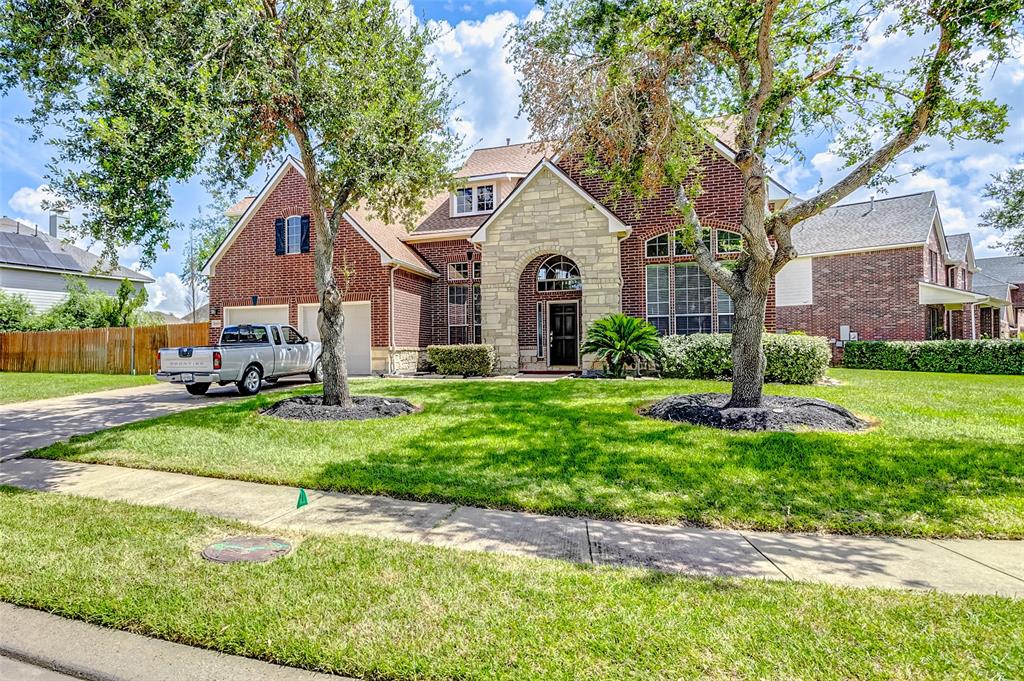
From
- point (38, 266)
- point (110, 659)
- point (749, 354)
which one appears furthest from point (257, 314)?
point (38, 266)

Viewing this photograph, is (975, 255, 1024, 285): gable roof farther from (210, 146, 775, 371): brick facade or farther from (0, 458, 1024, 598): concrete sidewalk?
(0, 458, 1024, 598): concrete sidewalk

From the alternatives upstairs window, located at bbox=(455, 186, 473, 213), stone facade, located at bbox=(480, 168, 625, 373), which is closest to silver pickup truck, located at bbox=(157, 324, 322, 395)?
stone facade, located at bbox=(480, 168, 625, 373)

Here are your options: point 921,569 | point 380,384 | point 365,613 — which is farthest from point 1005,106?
point 380,384

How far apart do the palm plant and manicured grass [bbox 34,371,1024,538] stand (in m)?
4.64

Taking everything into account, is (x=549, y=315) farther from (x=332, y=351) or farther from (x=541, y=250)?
(x=332, y=351)

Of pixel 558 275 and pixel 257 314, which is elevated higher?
pixel 558 275

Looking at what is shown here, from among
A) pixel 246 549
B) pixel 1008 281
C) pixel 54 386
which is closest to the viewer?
pixel 246 549

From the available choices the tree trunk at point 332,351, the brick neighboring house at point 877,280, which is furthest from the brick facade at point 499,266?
the brick neighboring house at point 877,280

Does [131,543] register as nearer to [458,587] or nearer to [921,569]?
[458,587]

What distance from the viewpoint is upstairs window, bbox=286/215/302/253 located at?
18.3 meters

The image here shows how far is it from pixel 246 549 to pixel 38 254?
3692cm

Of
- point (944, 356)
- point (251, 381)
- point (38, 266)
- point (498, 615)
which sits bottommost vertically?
point (498, 615)

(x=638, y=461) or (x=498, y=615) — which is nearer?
(x=498, y=615)

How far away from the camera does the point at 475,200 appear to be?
20.2m
